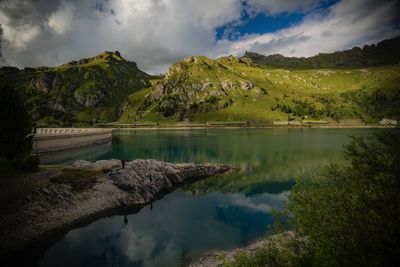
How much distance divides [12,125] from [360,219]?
56.8m

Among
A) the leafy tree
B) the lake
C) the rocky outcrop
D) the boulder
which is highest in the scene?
the leafy tree

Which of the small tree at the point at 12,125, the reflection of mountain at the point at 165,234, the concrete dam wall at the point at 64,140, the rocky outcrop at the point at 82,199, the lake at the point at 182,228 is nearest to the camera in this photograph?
the reflection of mountain at the point at 165,234

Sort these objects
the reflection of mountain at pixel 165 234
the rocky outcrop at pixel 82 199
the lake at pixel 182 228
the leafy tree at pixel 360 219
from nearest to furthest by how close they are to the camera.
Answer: the leafy tree at pixel 360 219 < the reflection of mountain at pixel 165 234 < the lake at pixel 182 228 < the rocky outcrop at pixel 82 199

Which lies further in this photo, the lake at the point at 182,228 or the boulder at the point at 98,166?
the boulder at the point at 98,166

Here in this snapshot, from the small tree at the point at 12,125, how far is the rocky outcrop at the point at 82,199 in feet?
38.6

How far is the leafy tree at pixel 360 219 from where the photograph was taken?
13344 millimetres

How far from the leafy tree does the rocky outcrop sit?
3250cm

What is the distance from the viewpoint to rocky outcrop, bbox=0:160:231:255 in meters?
33.5

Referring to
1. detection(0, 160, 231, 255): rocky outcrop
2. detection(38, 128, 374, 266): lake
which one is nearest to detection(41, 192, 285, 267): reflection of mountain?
detection(38, 128, 374, 266): lake

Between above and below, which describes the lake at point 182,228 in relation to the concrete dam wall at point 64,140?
below

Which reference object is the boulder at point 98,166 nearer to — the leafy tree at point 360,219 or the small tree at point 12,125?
the small tree at point 12,125

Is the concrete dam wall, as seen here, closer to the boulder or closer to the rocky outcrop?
the boulder

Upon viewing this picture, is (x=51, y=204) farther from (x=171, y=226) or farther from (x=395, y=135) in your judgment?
(x=395, y=135)

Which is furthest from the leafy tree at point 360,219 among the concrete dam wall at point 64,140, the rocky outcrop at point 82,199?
the concrete dam wall at point 64,140
